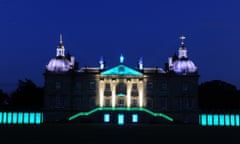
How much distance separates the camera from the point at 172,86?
2891 inches

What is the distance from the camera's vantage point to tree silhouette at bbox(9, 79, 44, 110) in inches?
3330

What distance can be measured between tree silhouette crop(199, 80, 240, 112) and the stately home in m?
10.9

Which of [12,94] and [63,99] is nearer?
[63,99]

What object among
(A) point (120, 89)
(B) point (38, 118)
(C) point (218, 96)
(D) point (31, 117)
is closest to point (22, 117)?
(D) point (31, 117)

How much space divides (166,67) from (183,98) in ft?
22.4

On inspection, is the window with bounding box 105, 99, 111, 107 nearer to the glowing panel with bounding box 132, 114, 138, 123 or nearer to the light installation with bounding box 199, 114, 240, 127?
the glowing panel with bounding box 132, 114, 138, 123

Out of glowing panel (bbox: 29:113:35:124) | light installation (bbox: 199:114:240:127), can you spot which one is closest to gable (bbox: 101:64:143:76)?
glowing panel (bbox: 29:113:35:124)

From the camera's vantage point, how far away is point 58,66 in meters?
72.7

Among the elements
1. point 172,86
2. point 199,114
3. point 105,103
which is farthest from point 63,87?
point 199,114

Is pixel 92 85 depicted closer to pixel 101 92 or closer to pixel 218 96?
pixel 101 92

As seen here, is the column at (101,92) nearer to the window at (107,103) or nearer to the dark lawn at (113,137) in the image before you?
the window at (107,103)

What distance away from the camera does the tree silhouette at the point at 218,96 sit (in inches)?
3246

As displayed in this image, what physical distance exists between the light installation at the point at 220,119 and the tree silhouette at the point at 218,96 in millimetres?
9559

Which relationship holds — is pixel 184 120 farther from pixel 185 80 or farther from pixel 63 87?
pixel 63 87
